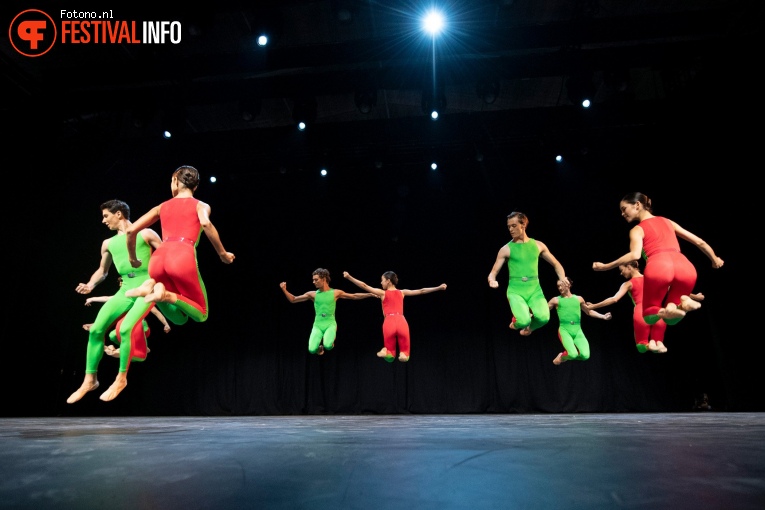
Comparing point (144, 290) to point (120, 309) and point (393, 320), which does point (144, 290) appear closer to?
point (120, 309)

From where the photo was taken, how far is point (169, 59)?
6.86 metres

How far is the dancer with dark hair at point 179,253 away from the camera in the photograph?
340 cm

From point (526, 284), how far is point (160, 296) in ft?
12.7

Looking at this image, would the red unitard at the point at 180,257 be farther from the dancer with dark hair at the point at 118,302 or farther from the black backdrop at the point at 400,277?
the black backdrop at the point at 400,277

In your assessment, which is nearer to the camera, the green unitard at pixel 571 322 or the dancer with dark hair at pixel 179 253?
the dancer with dark hair at pixel 179 253

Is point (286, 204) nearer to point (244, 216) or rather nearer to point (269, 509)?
point (244, 216)

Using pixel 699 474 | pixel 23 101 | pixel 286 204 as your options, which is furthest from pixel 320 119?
pixel 699 474

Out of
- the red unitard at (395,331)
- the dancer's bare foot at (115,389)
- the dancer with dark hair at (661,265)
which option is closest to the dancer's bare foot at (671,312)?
the dancer with dark hair at (661,265)

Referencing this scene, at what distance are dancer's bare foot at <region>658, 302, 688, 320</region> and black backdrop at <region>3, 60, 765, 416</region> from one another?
Answer: 4.36m

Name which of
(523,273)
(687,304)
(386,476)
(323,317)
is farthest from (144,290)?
(687,304)

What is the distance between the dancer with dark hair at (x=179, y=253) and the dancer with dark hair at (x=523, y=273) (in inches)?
126

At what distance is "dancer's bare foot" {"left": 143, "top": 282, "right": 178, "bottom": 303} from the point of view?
3.32 meters

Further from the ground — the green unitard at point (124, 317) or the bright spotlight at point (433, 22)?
the bright spotlight at point (433, 22)

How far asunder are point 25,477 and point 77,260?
904 cm
